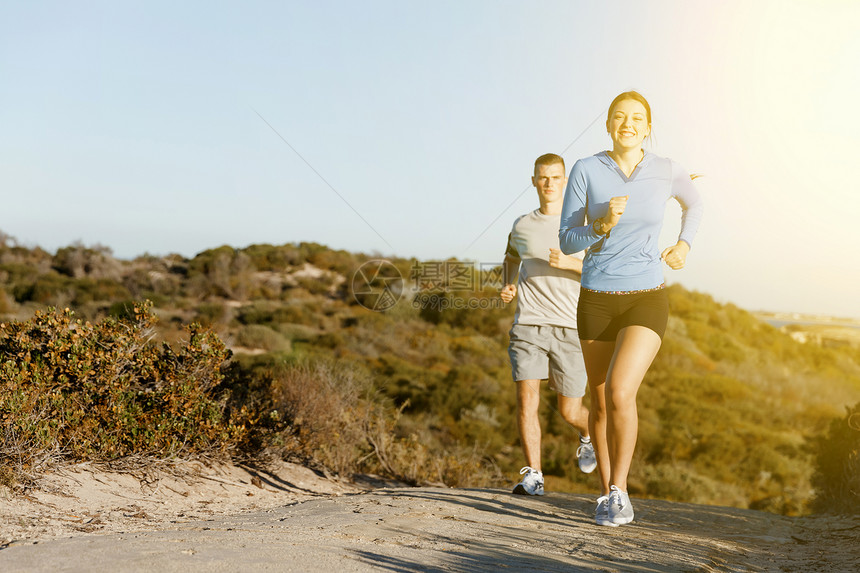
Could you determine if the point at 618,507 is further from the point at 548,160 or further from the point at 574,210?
the point at 548,160

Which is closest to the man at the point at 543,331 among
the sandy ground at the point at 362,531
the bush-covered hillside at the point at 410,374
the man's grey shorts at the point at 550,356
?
the man's grey shorts at the point at 550,356

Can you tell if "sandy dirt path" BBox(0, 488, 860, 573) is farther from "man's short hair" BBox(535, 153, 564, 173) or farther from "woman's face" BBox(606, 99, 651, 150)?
"man's short hair" BBox(535, 153, 564, 173)

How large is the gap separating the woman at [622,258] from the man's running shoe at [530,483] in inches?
39.8

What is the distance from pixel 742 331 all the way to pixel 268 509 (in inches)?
1240

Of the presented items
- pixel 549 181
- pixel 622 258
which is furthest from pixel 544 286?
pixel 622 258

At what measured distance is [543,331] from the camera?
543 centimetres

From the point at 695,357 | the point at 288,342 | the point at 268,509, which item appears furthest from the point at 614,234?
A: the point at 695,357

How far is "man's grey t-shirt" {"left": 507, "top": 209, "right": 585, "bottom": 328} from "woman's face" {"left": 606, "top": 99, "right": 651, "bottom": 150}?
4.59ft

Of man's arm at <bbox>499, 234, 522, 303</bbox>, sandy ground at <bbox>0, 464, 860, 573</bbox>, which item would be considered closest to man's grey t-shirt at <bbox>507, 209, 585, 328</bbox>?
man's arm at <bbox>499, 234, 522, 303</bbox>

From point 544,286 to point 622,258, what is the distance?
139 cm

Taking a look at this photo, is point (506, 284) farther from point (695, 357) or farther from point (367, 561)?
point (695, 357)

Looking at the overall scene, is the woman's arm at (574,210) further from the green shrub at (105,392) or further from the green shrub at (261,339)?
the green shrub at (261,339)

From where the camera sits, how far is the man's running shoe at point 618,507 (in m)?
4.19

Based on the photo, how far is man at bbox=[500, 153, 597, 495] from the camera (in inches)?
213
